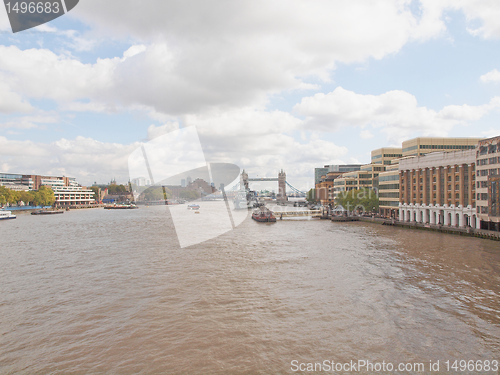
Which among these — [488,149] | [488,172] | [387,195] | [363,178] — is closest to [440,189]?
[488,172]

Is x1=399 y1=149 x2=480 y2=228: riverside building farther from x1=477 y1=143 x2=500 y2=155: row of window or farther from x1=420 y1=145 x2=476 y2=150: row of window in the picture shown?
x1=420 y1=145 x2=476 y2=150: row of window

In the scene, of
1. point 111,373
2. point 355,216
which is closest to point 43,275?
point 111,373

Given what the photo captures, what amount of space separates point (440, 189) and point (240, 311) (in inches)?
2044

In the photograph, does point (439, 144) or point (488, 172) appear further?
point (439, 144)

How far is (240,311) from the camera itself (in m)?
17.1

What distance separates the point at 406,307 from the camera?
17.6 m

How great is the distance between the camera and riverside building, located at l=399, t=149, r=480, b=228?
50.2 metres

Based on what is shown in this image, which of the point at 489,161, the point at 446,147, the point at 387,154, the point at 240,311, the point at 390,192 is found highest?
the point at 387,154

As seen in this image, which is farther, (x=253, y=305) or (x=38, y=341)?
(x=253, y=305)

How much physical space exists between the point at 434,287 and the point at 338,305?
310 inches

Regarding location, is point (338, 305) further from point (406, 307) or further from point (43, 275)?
point (43, 275)

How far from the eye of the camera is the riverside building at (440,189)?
5016cm

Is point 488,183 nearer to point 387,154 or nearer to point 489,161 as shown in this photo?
point 489,161

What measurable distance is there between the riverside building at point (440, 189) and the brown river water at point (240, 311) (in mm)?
21438
